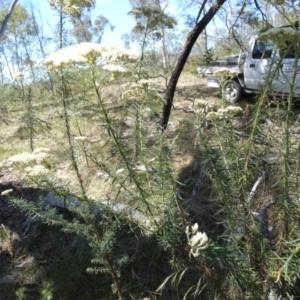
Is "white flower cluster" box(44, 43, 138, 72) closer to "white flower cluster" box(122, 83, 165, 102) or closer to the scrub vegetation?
the scrub vegetation

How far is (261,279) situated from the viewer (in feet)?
6.64

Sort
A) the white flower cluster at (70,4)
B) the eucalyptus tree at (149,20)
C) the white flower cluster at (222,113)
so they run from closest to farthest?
the white flower cluster at (222,113) < the white flower cluster at (70,4) < the eucalyptus tree at (149,20)

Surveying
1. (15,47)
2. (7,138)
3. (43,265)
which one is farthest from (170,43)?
(43,265)

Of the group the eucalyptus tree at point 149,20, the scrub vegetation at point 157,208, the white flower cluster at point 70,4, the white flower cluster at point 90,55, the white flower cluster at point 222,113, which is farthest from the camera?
the eucalyptus tree at point 149,20

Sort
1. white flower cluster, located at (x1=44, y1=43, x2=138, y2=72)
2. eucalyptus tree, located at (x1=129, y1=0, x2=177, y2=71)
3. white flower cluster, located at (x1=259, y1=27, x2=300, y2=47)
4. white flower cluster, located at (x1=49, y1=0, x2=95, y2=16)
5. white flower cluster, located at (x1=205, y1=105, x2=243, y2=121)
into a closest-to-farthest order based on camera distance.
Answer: white flower cluster, located at (x1=44, y1=43, x2=138, y2=72) → white flower cluster, located at (x1=259, y1=27, x2=300, y2=47) → white flower cluster, located at (x1=205, y1=105, x2=243, y2=121) → white flower cluster, located at (x1=49, y1=0, x2=95, y2=16) → eucalyptus tree, located at (x1=129, y1=0, x2=177, y2=71)

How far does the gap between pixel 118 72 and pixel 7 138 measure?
6.27 meters

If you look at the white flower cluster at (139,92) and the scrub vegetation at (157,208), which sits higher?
the white flower cluster at (139,92)

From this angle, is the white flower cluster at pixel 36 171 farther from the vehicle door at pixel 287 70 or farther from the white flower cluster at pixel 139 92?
the vehicle door at pixel 287 70

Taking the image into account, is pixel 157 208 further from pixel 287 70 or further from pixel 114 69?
pixel 287 70

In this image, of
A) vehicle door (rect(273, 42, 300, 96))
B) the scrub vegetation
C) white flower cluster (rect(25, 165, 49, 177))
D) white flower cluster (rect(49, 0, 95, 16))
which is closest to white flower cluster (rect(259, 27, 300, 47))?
vehicle door (rect(273, 42, 300, 96))

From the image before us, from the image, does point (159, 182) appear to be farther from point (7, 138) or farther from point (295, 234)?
point (7, 138)

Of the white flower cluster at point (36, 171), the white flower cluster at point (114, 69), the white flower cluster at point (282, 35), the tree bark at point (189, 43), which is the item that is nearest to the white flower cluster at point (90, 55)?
the white flower cluster at point (114, 69)

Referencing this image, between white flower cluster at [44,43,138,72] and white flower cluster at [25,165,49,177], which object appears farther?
white flower cluster at [25,165,49,177]

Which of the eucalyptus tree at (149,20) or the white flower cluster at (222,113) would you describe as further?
the eucalyptus tree at (149,20)
